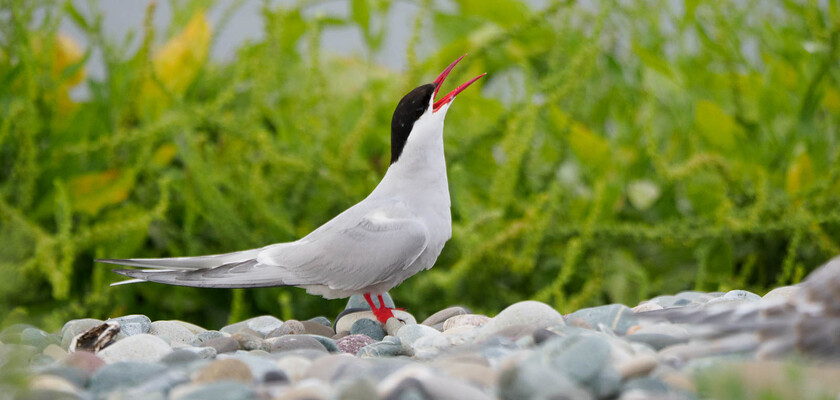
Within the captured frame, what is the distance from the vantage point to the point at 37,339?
6.40 ft

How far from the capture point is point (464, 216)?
2777mm

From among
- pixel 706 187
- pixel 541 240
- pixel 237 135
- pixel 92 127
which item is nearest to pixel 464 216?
pixel 541 240

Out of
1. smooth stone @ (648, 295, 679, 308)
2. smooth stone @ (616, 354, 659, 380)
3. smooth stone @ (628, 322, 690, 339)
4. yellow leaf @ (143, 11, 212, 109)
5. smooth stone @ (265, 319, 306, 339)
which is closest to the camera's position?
smooth stone @ (616, 354, 659, 380)

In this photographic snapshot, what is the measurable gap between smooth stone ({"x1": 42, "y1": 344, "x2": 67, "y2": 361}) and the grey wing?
49cm

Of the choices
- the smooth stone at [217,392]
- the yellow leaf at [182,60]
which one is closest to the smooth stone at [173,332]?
the smooth stone at [217,392]

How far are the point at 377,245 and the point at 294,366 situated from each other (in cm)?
58

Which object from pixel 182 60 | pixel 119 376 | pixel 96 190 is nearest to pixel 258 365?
pixel 119 376

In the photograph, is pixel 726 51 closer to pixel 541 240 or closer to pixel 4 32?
pixel 541 240

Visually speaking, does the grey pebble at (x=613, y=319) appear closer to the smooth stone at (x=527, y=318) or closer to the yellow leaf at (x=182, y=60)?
the smooth stone at (x=527, y=318)

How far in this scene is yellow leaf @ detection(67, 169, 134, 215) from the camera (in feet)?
10.0

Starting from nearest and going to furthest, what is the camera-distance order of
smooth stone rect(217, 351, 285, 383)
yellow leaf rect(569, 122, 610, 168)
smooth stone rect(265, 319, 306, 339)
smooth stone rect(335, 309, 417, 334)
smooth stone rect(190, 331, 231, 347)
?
smooth stone rect(217, 351, 285, 383), smooth stone rect(190, 331, 231, 347), smooth stone rect(265, 319, 306, 339), smooth stone rect(335, 309, 417, 334), yellow leaf rect(569, 122, 610, 168)

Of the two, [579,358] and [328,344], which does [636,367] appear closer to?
[579,358]

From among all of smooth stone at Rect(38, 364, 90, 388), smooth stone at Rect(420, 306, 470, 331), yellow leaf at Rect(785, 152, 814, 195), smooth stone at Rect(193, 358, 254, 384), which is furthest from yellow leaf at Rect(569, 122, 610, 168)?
smooth stone at Rect(38, 364, 90, 388)

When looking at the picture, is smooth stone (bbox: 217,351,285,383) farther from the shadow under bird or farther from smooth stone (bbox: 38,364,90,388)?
the shadow under bird
